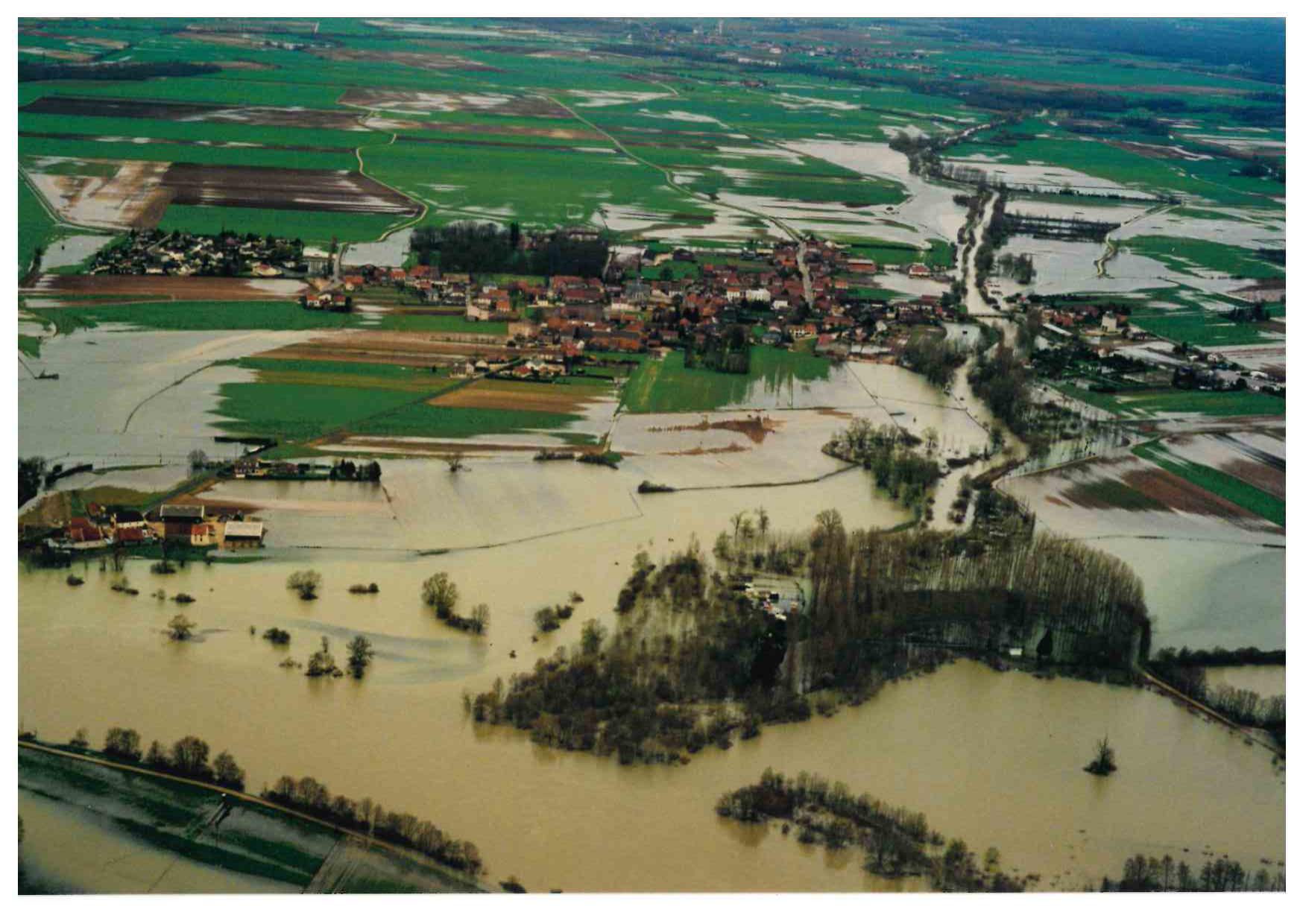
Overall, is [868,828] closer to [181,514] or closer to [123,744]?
[123,744]

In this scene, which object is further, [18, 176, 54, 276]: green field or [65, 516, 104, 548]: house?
[18, 176, 54, 276]: green field

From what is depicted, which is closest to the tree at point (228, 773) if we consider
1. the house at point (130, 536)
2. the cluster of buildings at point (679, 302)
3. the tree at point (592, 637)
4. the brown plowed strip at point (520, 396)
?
the tree at point (592, 637)

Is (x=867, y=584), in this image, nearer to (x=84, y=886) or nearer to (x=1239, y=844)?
(x=1239, y=844)

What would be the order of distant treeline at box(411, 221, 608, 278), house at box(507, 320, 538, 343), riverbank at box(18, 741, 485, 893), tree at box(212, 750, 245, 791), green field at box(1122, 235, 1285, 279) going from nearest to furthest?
riverbank at box(18, 741, 485, 893), tree at box(212, 750, 245, 791), house at box(507, 320, 538, 343), distant treeline at box(411, 221, 608, 278), green field at box(1122, 235, 1285, 279)

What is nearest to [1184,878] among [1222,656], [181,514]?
[1222,656]

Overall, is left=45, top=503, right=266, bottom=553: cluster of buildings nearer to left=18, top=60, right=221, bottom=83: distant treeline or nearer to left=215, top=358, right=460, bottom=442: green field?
left=215, top=358, right=460, bottom=442: green field

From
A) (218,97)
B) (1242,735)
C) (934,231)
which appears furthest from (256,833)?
(218,97)

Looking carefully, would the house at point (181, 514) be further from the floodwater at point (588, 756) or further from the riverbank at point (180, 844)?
the riverbank at point (180, 844)

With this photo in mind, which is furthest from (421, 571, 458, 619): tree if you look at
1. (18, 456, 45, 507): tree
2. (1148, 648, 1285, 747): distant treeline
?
(1148, 648, 1285, 747): distant treeline
